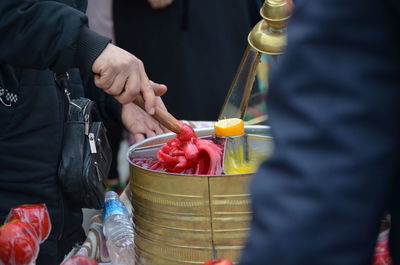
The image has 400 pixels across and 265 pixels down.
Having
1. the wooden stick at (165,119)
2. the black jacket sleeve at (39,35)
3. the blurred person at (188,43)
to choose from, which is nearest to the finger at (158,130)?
the wooden stick at (165,119)

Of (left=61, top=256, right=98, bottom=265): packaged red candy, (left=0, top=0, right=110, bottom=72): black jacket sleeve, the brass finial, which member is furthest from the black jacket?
the brass finial

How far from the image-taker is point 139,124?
6.13 feet

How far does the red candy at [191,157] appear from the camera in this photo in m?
1.41

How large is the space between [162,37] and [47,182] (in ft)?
3.66

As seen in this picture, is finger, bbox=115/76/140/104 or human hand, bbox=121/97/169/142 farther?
human hand, bbox=121/97/169/142

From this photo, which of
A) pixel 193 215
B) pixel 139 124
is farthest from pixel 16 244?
pixel 139 124

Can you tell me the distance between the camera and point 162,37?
2592mm

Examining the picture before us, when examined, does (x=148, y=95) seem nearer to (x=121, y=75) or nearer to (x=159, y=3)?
(x=121, y=75)

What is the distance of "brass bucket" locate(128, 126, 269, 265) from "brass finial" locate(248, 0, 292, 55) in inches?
16.5

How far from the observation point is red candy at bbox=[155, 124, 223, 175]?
1410 millimetres

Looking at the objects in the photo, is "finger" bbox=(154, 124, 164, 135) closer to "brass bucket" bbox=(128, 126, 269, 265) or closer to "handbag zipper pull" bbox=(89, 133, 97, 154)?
"handbag zipper pull" bbox=(89, 133, 97, 154)

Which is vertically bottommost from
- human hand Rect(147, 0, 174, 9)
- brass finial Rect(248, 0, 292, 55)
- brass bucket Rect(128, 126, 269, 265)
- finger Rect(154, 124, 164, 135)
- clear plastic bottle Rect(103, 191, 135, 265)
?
clear plastic bottle Rect(103, 191, 135, 265)

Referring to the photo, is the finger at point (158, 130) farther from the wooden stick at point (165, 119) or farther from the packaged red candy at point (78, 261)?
the packaged red candy at point (78, 261)

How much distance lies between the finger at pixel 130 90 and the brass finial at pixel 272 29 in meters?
0.30
